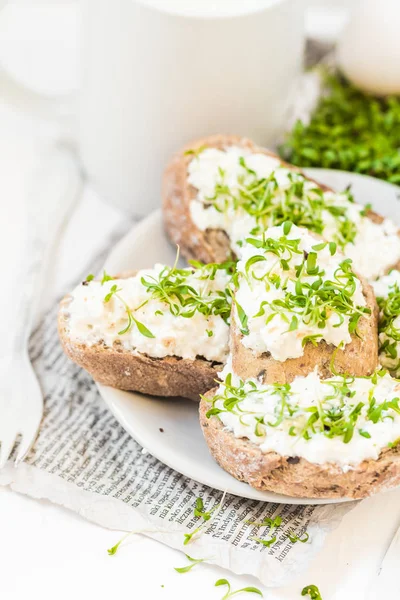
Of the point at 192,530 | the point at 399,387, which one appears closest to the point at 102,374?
the point at 192,530

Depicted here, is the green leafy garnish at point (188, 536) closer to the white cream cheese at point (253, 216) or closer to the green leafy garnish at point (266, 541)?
the green leafy garnish at point (266, 541)

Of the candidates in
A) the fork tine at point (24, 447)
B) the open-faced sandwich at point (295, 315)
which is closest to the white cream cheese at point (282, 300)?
the open-faced sandwich at point (295, 315)

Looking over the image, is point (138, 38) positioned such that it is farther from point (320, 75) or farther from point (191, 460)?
point (191, 460)

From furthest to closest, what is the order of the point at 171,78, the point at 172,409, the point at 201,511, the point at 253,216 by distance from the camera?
the point at 171,78 → the point at 253,216 → the point at 172,409 → the point at 201,511

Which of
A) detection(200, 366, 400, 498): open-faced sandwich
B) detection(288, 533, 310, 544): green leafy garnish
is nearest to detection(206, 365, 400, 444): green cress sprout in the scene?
detection(200, 366, 400, 498): open-faced sandwich

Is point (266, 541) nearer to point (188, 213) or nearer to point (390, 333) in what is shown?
point (390, 333)

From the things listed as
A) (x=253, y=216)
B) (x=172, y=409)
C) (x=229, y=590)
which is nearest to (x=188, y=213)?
(x=253, y=216)

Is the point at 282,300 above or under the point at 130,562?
above
